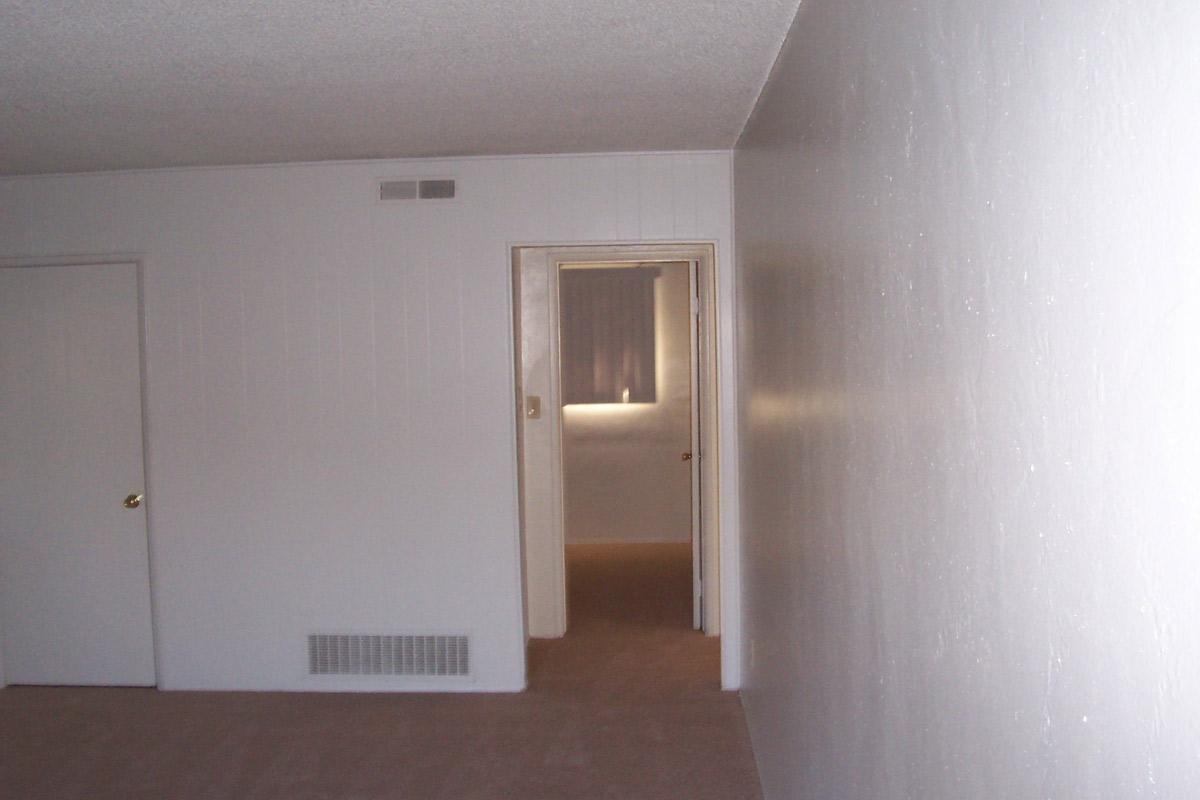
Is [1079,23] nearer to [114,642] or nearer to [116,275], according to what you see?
[116,275]

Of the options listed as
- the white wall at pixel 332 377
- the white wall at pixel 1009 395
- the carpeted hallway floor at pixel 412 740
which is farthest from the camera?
the white wall at pixel 332 377

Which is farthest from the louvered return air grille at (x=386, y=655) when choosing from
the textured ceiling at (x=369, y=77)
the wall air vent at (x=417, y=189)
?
the textured ceiling at (x=369, y=77)

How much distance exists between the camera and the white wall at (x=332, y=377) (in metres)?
4.06

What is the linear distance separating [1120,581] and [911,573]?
1.99 feet

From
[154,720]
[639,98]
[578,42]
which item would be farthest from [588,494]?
[578,42]

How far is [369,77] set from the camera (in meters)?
2.82

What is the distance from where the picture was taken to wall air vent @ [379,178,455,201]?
4.06 meters

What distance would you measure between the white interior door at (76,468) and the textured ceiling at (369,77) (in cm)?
67

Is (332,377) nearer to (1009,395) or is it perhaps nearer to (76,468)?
(76,468)

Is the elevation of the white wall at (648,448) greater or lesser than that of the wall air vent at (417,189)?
lesser

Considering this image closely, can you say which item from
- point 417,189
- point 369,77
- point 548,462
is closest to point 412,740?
point 548,462

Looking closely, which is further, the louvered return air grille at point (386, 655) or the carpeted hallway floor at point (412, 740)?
the louvered return air grille at point (386, 655)

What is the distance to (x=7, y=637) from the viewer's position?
4.38 metres

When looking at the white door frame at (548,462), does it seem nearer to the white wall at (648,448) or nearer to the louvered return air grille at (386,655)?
the louvered return air grille at (386,655)
